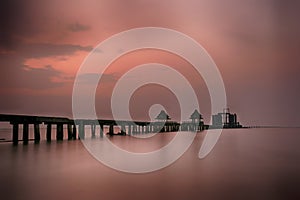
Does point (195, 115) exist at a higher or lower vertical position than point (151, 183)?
higher

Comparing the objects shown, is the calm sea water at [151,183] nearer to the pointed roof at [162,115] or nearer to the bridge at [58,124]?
the bridge at [58,124]

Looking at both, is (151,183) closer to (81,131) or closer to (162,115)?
(81,131)

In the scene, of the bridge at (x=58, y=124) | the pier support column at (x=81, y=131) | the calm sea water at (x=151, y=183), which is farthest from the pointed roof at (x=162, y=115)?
the calm sea water at (x=151, y=183)

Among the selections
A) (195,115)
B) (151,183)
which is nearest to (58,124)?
(151,183)

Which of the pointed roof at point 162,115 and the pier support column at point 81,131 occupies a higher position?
the pointed roof at point 162,115

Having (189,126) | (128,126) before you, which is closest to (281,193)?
(128,126)

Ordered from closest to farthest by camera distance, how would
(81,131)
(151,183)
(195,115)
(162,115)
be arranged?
(151,183)
(81,131)
(162,115)
(195,115)

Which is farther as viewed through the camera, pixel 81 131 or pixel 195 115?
pixel 195 115

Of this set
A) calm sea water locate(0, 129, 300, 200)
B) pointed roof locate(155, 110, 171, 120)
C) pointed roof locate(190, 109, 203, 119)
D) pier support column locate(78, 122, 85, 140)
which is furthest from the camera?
pointed roof locate(190, 109, 203, 119)

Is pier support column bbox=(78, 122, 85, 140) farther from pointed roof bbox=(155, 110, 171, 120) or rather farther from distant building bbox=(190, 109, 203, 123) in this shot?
distant building bbox=(190, 109, 203, 123)

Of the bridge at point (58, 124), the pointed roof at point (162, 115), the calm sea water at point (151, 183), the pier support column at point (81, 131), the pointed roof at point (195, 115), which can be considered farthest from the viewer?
the pointed roof at point (195, 115)

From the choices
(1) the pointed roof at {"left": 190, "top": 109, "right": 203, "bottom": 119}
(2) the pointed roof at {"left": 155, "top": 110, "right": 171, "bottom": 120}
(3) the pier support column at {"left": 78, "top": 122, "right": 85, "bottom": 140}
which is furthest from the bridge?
(1) the pointed roof at {"left": 190, "top": 109, "right": 203, "bottom": 119}

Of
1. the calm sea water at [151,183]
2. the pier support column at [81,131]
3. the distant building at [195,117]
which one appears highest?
the distant building at [195,117]

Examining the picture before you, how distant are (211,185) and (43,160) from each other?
3350 mm
